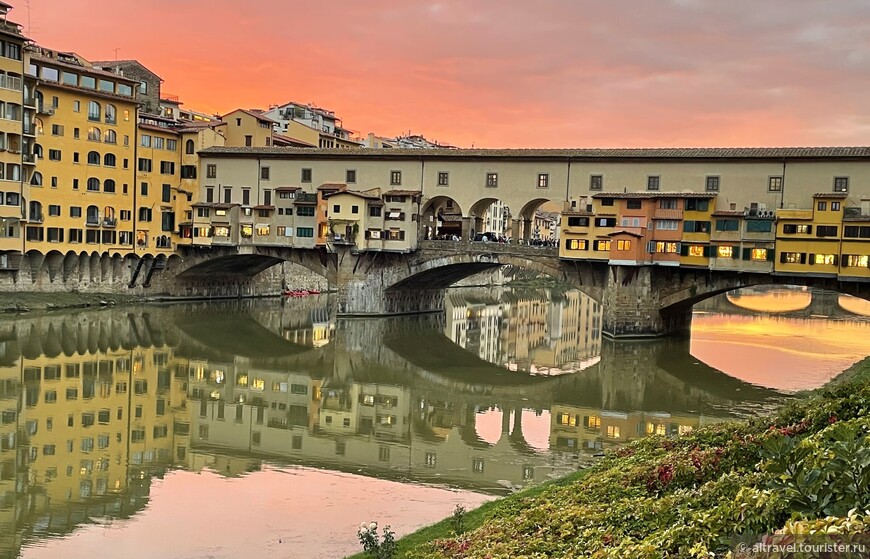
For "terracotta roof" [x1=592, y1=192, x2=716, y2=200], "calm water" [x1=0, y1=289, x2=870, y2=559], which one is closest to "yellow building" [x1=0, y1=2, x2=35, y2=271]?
"calm water" [x1=0, y1=289, x2=870, y2=559]

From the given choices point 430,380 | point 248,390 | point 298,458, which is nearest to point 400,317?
point 430,380

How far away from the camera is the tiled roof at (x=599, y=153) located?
39934 mm

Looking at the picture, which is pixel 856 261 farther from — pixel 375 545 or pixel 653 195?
pixel 375 545

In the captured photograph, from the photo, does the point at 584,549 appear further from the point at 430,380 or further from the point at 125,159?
the point at 125,159

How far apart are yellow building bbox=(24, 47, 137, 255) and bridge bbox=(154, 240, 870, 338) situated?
5.92 m

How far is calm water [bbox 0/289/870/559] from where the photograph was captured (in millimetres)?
15805

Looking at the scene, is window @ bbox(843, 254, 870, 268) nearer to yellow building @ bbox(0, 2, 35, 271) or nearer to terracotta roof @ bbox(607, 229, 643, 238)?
terracotta roof @ bbox(607, 229, 643, 238)

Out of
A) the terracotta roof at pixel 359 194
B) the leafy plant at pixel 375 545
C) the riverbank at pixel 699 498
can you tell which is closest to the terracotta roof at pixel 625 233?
the terracotta roof at pixel 359 194

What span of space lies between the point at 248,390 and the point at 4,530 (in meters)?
14.9

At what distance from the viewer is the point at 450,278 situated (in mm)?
55812

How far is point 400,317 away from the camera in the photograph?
53062 millimetres

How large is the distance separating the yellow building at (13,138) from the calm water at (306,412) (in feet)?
17.3

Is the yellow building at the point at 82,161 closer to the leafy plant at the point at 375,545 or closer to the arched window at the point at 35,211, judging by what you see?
the arched window at the point at 35,211

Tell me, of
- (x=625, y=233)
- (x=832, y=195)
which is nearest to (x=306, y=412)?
(x=625, y=233)
